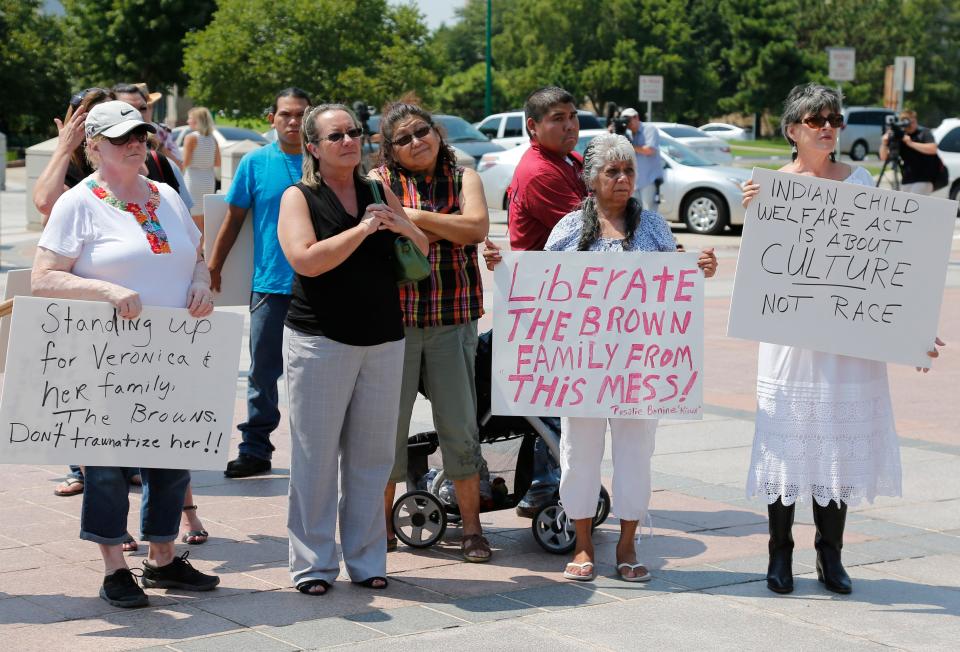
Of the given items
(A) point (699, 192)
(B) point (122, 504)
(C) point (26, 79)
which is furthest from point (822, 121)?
(C) point (26, 79)

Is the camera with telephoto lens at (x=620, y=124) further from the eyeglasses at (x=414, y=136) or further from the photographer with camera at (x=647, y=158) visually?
the eyeglasses at (x=414, y=136)

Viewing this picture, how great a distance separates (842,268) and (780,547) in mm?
1141

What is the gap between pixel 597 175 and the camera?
18.1 ft

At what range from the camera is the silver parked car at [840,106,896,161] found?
48219 millimetres

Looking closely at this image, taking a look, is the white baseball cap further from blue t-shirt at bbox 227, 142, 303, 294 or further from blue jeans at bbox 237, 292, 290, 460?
blue jeans at bbox 237, 292, 290, 460

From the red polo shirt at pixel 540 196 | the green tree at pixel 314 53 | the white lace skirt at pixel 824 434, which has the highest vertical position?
the green tree at pixel 314 53

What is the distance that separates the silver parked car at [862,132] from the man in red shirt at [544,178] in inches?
1723

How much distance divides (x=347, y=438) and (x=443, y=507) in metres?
0.77

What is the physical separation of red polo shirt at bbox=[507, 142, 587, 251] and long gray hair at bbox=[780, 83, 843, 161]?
0.97 metres

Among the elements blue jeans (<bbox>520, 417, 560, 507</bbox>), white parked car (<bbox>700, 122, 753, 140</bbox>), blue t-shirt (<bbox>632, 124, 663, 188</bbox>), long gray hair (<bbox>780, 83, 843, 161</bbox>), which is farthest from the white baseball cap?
white parked car (<bbox>700, 122, 753, 140</bbox>)

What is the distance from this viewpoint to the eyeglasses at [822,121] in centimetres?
538

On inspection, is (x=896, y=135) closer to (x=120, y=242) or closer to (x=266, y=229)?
(x=266, y=229)

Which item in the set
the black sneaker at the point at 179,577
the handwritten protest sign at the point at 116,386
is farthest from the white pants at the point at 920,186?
the black sneaker at the point at 179,577

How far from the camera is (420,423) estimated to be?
855 cm
